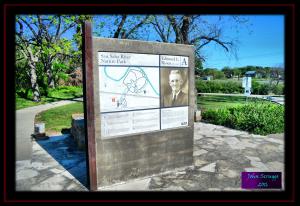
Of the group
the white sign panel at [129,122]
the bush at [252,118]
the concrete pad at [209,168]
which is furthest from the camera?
the bush at [252,118]

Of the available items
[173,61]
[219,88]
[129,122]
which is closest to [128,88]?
[129,122]

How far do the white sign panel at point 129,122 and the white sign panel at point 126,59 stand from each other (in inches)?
39.0

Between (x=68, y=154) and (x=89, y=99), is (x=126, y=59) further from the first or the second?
(x=68, y=154)

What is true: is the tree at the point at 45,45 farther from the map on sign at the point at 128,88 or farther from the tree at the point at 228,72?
the tree at the point at 228,72

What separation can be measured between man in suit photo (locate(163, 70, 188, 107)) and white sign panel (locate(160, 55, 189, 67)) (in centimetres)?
17

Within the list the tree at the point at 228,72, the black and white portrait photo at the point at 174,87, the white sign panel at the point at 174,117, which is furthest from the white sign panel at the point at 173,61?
the tree at the point at 228,72

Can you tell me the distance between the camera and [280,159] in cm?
686

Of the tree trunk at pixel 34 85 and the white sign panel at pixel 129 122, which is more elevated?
the tree trunk at pixel 34 85

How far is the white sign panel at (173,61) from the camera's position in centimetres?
552

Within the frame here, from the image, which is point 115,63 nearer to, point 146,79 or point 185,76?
point 146,79

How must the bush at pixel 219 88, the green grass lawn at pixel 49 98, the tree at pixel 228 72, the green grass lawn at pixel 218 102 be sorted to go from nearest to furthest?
1. the green grass lawn at pixel 218 102
2. the green grass lawn at pixel 49 98
3. the bush at pixel 219 88
4. the tree at pixel 228 72

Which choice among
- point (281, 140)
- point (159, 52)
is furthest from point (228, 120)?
point (159, 52)
